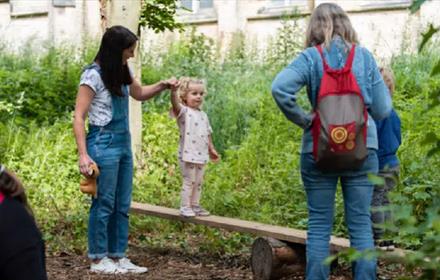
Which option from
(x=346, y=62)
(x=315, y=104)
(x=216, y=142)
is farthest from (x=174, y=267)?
(x=216, y=142)

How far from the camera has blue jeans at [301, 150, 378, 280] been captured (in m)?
5.99

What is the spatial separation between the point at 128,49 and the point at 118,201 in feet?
3.86

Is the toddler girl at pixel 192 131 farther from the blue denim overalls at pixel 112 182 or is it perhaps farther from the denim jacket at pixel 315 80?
the denim jacket at pixel 315 80

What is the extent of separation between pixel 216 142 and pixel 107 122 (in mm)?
5464

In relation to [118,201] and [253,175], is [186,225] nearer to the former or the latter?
[253,175]

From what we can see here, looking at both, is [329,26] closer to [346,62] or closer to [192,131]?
[346,62]

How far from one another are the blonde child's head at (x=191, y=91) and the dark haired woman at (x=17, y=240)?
4577 mm

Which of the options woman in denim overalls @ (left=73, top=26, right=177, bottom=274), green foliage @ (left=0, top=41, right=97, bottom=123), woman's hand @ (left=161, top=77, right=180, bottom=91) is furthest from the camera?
green foliage @ (left=0, top=41, right=97, bottom=123)

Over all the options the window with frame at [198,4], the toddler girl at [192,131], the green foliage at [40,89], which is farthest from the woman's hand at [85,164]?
the window with frame at [198,4]

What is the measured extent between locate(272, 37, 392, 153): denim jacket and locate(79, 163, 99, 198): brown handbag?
6.30ft

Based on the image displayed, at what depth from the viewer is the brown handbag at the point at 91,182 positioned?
24.3 ft

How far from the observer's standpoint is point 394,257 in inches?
123

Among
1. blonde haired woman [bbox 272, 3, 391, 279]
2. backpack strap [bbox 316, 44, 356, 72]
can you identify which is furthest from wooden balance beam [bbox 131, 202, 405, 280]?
backpack strap [bbox 316, 44, 356, 72]

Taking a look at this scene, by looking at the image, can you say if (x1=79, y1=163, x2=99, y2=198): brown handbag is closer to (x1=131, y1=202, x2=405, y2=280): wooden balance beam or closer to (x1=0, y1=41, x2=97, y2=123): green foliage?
(x1=131, y1=202, x2=405, y2=280): wooden balance beam
